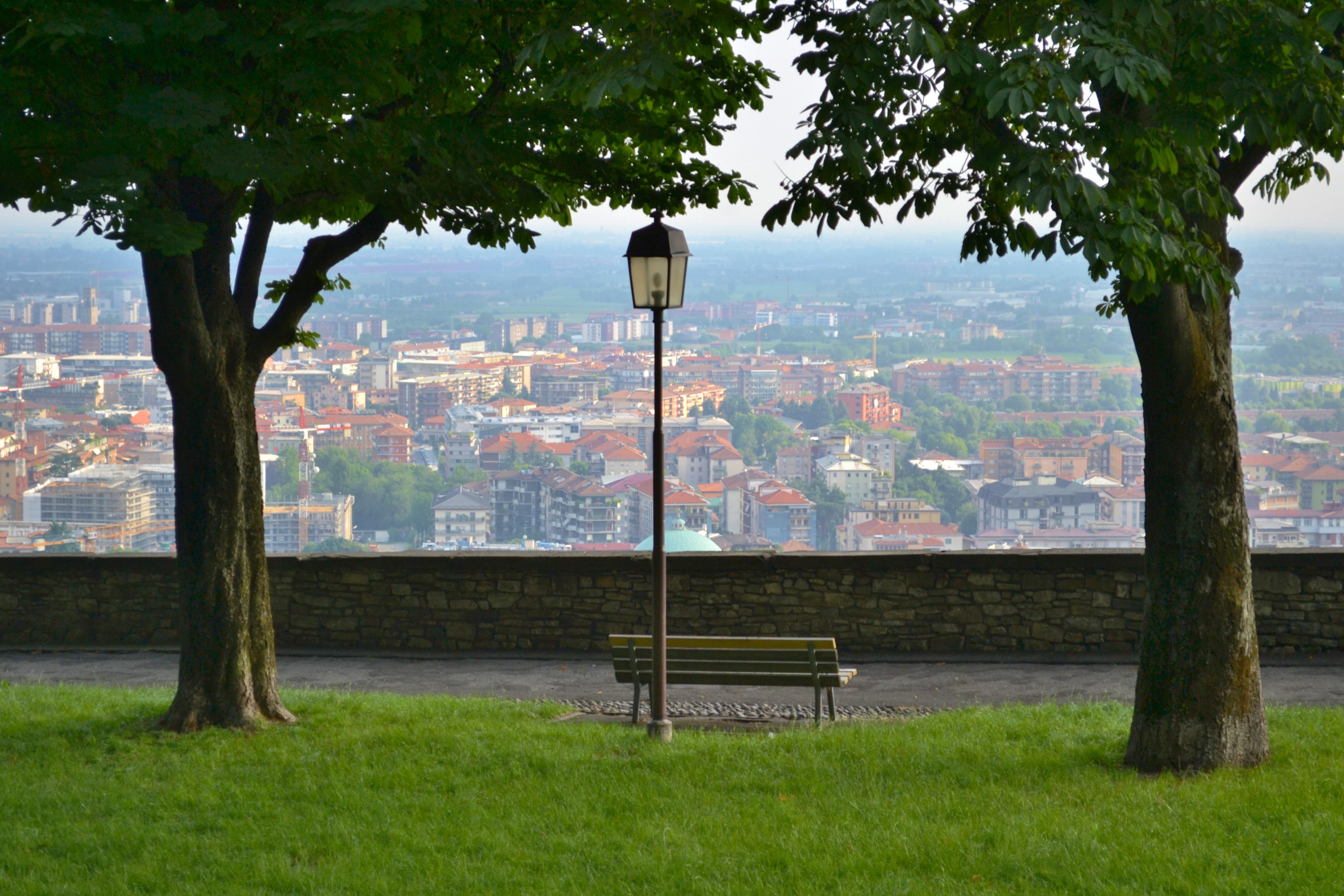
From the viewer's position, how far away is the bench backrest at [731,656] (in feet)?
26.1

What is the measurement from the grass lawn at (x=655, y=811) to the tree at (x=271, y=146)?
4.03 ft

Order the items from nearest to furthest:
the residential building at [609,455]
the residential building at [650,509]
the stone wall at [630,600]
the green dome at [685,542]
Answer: the stone wall at [630,600] < the green dome at [685,542] < the residential building at [650,509] < the residential building at [609,455]

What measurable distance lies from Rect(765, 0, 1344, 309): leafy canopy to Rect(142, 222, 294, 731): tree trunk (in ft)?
11.9

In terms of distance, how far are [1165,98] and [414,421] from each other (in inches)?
976

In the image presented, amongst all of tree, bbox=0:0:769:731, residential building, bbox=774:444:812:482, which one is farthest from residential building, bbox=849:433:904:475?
tree, bbox=0:0:769:731

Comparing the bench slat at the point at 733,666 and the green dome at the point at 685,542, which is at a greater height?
the green dome at the point at 685,542

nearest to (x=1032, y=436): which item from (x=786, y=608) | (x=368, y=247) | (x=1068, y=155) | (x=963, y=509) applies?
(x=963, y=509)

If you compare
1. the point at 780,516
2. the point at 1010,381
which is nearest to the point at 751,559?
the point at 780,516

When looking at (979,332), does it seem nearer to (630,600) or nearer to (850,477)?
(850,477)

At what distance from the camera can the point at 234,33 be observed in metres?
5.74

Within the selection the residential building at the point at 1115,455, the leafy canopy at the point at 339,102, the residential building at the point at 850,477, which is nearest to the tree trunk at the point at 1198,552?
the leafy canopy at the point at 339,102

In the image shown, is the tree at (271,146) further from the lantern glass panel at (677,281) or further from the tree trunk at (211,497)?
the lantern glass panel at (677,281)

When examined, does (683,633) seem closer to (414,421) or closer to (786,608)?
(786,608)

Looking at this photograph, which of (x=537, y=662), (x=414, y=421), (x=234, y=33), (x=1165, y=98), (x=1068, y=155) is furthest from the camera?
(x=414, y=421)
